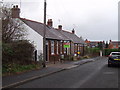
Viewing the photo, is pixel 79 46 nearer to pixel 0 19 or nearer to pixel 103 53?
pixel 103 53

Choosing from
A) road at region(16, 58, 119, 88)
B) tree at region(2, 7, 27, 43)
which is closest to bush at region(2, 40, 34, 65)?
tree at region(2, 7, 27, 43)

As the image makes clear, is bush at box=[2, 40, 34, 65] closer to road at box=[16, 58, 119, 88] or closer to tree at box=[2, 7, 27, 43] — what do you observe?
tree at box=[2, 7, 27, 43]

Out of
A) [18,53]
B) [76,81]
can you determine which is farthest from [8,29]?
[76,81]

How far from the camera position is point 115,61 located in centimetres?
1914

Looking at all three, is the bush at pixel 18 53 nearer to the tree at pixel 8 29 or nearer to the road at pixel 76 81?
the tree at pixel 8 29

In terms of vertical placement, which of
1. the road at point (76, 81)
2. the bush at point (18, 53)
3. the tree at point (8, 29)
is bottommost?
the road at point (76, 81)

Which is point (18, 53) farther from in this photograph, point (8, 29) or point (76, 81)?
point (76, 81)

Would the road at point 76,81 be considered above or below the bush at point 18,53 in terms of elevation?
below

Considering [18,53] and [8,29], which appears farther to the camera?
[8,29]

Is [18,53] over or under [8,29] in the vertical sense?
under

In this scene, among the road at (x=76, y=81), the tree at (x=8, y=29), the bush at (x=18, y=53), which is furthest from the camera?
the tree at (x=8, y=29)

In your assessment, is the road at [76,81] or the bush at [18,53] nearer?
the road at [76,81]

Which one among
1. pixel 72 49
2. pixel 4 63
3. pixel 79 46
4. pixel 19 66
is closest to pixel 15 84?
pixel 4 63

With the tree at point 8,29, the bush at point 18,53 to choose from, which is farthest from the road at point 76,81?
the tree at point 8,29
